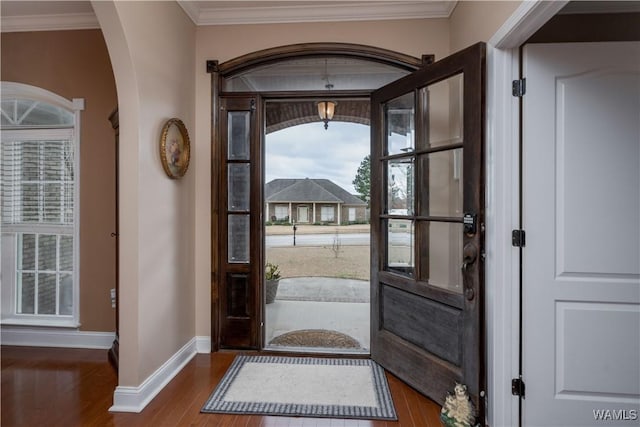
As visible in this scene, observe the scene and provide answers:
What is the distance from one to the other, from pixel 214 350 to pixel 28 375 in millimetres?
1332

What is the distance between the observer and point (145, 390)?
2.12 metres

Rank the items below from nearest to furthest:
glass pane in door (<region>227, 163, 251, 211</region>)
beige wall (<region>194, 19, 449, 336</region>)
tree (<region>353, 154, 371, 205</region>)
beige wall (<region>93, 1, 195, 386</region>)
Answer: beige wall (<region>93, 1, 195, 386</region>) → beige wall (<region>194, 19, 449, 336</region>) → glass pane in door (<region>227, 163, 251, 211</region>) → tree (<region>353, 154, 371, 205</region>)

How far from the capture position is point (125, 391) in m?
2.06

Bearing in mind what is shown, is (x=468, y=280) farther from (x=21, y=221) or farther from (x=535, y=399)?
(x=21, y=221)

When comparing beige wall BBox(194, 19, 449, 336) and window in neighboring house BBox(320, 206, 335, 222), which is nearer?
beige wall BBox(194, 19, 449, 336)

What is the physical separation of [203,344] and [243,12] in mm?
2899

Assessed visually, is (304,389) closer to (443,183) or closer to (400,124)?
(443,183)

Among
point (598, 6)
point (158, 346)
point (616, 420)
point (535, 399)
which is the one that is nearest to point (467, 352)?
point (535, 399)

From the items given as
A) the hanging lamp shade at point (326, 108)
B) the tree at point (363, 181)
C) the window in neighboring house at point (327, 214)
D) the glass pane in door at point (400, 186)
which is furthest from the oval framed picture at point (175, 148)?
the window in neighboring house at point (327, 214)

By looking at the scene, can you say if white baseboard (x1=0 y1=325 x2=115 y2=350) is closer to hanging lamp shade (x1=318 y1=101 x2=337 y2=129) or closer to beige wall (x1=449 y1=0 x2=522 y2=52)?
hanging lamp shade (x1=318 y1=101 x2=337 y2=129)

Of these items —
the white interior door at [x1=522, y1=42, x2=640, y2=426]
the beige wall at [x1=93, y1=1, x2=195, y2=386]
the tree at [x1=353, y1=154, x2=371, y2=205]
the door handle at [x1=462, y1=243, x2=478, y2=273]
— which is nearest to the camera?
the white interior door at [x1=522, y1=42, x2=640, y2=426]

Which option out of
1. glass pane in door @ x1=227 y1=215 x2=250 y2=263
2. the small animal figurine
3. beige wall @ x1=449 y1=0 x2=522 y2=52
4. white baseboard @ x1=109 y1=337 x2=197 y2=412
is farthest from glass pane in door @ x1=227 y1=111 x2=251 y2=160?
the small animal figurine

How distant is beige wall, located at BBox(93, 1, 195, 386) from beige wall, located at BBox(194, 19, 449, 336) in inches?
10.6

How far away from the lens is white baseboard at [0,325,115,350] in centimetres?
295
